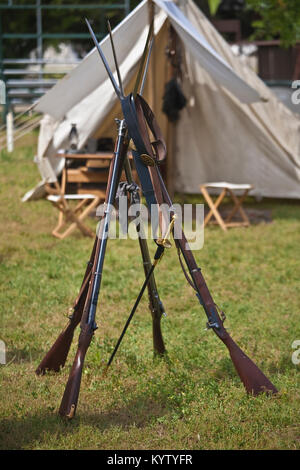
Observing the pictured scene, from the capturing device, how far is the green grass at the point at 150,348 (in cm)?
316

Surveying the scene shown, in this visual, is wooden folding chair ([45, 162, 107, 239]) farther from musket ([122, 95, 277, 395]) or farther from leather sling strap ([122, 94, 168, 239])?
leather sling strap ([122, 94, 168, 239])

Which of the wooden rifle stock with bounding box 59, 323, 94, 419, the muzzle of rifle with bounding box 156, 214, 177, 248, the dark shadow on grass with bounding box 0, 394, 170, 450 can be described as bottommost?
the dark shadow on grass with bounding box 0, 394, 170, 450

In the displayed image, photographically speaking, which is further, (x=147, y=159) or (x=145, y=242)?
(x=145, y=242)

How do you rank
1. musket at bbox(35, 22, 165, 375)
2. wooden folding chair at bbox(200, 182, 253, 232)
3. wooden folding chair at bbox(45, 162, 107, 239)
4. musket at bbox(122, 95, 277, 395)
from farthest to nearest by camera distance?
1. wooden folding chair at bbox(200, 182, 253, 232)
2. wooden folding chair at bbox(45, 162, 107, 239)
3. musket at bbox(35, 22, 165, 375)
4. musket at bbox(122, 95, 277, 395)

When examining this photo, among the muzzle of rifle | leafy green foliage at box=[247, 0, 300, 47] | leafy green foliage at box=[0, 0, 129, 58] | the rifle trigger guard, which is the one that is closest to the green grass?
the muzzle of rifle

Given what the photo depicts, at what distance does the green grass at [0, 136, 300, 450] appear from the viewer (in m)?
3.16

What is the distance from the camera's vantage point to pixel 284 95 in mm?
17984

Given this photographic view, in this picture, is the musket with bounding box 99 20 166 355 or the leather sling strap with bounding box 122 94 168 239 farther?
the musket with bounding box 99 20 166 355

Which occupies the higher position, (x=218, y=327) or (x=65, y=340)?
(x=218, y=327)

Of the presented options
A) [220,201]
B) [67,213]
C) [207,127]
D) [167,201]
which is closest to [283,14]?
[207,127]

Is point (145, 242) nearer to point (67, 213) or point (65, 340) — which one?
point (65, 340)

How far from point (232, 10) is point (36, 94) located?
30.2 ft

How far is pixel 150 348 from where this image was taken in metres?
4.29

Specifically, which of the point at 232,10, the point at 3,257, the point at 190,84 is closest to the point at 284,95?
the point at 232,10
